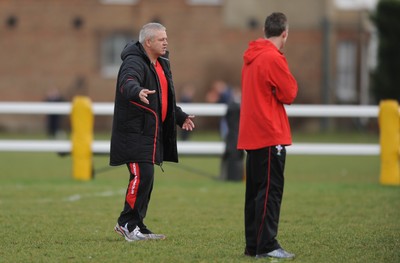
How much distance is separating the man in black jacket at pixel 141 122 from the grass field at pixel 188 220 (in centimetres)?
41

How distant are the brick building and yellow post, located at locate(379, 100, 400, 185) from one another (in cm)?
2877

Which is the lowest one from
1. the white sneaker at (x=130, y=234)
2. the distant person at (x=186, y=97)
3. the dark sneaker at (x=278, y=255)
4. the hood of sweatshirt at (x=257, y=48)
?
the distant person at (x=186, y=97)

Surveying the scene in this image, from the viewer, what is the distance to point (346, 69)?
1842 inches

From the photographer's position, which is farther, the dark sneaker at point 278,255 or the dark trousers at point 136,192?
the dark trousers at point 136,192

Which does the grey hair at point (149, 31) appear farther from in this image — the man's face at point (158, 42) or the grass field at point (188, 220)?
the grass field at point (188, 220)

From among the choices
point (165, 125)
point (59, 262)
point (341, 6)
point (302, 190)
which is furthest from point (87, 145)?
point (341, 6)

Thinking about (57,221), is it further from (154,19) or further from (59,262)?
(154,19)

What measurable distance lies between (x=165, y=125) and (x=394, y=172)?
23.7ft

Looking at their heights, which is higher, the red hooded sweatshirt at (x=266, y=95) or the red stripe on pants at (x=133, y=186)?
the red hooded sweatshirt at (x=266, y=95)

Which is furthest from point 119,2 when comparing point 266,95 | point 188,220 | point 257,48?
point 266,95

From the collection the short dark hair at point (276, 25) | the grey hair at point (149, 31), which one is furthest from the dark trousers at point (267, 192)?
the grey hair at point (149, 31)

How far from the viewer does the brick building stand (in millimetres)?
44406

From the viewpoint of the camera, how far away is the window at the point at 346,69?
46.4m

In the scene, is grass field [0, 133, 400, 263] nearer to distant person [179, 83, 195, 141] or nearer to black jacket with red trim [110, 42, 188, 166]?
black jacket with red trim [110, 42, 188, 166]
